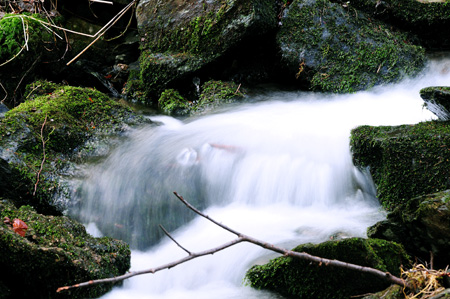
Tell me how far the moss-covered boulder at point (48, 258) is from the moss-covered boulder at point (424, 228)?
202cm

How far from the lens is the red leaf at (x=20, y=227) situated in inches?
113

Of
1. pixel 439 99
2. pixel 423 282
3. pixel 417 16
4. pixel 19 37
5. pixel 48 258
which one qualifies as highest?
pixel 417 16

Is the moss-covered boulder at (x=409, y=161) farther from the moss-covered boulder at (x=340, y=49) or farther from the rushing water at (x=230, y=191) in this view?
the moss-covered boulder at (x=340, y=49)

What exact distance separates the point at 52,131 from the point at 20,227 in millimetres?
1693

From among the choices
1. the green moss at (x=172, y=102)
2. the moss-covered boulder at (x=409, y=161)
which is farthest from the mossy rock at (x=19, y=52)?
the moss-covered boulder at (x=409, y=161)

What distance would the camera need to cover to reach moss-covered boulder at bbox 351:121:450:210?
366 cm

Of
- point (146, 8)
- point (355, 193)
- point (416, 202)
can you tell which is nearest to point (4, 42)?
point (146, 8)

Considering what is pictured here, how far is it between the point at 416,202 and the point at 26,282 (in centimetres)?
261

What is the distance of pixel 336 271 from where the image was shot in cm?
258

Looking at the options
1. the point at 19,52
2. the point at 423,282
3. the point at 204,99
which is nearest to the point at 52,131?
the point at 19,52

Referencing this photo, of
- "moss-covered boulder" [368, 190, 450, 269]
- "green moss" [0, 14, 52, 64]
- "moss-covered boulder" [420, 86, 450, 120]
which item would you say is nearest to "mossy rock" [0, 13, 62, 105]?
"green moss" [0, 14, 52, 64]

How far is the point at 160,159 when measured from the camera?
15.4 ft

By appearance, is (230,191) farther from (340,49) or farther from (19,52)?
(19,52)

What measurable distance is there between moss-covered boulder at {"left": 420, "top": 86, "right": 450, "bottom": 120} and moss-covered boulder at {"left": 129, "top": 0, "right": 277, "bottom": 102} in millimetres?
3093
